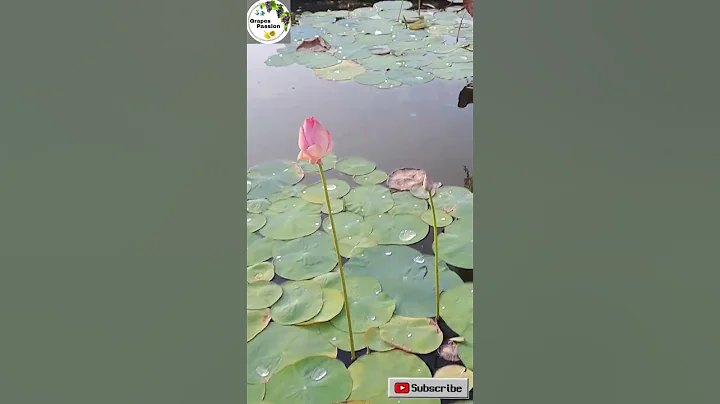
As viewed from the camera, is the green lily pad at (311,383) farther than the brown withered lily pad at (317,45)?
No

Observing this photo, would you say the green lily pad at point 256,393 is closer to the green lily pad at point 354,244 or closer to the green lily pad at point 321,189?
the green lily pad at point 354,244

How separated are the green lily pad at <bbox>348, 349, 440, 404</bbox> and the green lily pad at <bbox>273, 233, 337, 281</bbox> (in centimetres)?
26

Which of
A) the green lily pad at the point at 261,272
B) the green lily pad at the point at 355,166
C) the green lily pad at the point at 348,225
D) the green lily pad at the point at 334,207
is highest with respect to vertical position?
the green lily pad at the point at 355,166

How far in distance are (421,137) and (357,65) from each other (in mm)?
271

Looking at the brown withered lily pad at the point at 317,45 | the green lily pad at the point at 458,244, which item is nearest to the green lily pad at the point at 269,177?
the brown withered lily pad at the point at 317,45

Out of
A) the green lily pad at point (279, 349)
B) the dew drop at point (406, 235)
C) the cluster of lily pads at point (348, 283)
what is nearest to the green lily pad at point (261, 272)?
the cluster of lily pads at point (348, 283)

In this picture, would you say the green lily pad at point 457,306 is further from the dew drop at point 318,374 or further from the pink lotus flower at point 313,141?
the pink lotus flower at point 313,141

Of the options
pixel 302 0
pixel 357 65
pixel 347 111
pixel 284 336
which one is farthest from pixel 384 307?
pixel 302 0

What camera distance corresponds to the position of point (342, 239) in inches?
58.9

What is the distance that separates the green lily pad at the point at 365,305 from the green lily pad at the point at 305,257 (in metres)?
0.08

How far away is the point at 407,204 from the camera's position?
151 cm

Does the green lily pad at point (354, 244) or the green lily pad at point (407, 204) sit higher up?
the green lily pad at point (407, 204)

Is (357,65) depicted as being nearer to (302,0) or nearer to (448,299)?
(302,0)

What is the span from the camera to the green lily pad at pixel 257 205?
58.0 inches
